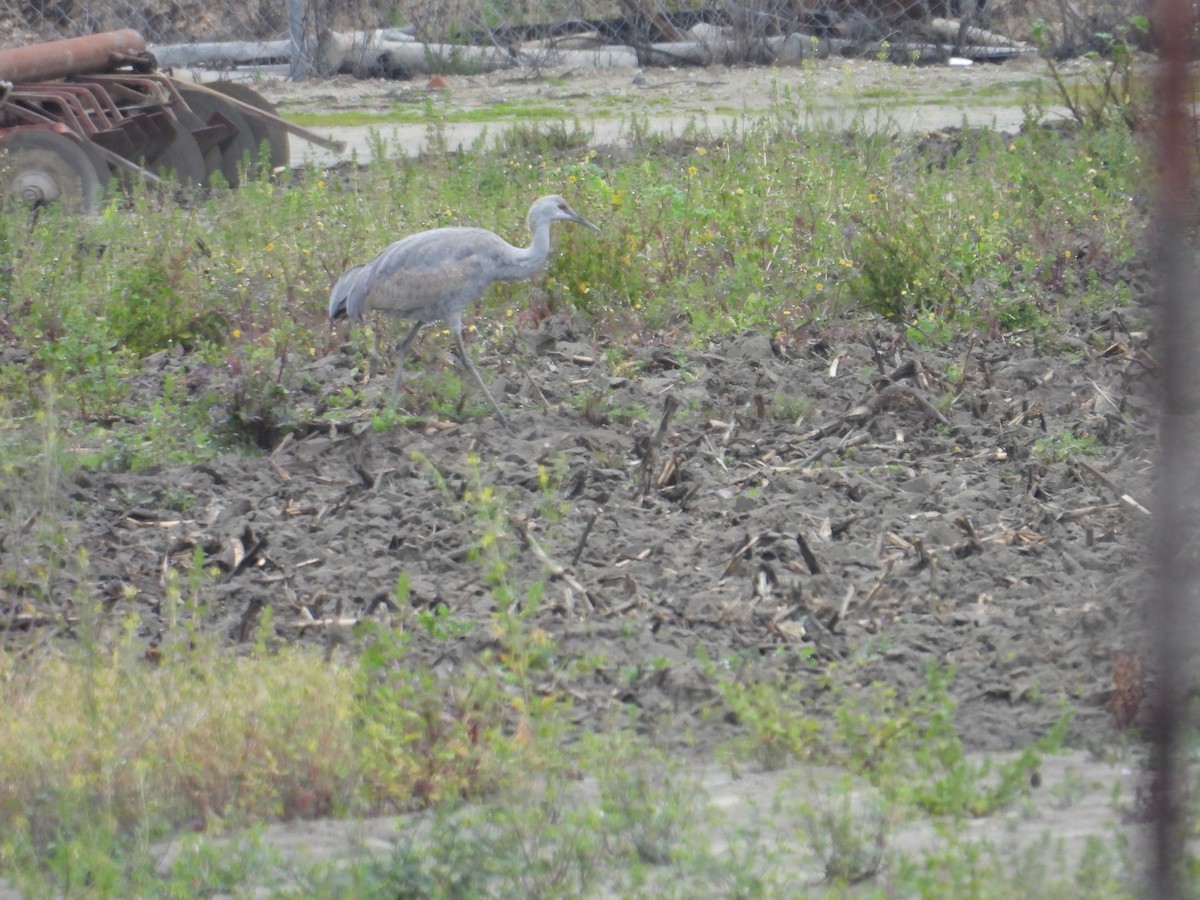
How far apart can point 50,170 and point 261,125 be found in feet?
7.49

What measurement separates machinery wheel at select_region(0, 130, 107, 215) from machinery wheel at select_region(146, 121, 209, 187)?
3.17 ft

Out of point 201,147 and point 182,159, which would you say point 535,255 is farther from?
point 201,147

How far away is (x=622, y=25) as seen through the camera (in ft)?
60.5

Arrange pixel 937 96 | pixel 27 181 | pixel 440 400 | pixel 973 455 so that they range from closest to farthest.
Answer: pixel 973 455 < pixel 440 400 < pixel 27 181 < pixel 937 96

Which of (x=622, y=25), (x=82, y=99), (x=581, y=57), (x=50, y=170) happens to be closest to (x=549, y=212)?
(x=50, y=170)

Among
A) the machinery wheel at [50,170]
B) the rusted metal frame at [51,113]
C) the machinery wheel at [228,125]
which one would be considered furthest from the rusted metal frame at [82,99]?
the machinery wheel at [50,170]

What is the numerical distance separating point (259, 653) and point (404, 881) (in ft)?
4.21

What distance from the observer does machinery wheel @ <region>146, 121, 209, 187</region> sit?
1102 centimetres

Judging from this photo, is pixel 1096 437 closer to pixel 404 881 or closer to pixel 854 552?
pixel 854 552

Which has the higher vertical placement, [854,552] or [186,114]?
[186,114]

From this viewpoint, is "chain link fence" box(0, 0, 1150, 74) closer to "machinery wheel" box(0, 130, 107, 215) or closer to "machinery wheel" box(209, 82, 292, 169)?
"machinery wheel" box(209, 82, 292, 169)

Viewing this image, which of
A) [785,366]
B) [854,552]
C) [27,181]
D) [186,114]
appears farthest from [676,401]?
[186,114]

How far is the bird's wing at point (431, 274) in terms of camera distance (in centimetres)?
655

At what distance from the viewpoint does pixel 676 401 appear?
6121mm
